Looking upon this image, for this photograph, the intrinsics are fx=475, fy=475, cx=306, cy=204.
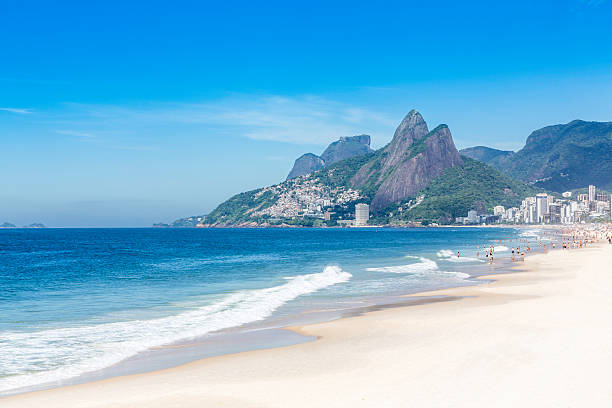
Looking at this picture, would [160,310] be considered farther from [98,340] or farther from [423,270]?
[423,270]

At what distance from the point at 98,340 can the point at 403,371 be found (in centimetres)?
962

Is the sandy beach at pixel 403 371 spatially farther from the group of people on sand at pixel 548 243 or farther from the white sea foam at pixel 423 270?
the group of people on sand at pixel 548 243

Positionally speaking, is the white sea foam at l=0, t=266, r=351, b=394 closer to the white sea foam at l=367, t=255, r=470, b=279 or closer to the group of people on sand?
the white sea foam at l=367, t=255, r=470, b=279

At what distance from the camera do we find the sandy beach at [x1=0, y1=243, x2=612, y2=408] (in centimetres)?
902

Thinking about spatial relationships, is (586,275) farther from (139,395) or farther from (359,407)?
(139,395)

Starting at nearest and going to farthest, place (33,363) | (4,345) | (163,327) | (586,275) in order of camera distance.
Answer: (33,363) < (4,345) < (163,327) < (586,275)

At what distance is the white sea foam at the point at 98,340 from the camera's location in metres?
11.6

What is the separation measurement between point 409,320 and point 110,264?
132ft

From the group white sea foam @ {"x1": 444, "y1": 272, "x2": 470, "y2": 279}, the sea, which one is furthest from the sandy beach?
white sea foam @ {"x1": 444, "y1": 272, "x2": 470, "y2": 279}

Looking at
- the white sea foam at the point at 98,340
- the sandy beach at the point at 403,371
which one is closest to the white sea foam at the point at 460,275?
the white sea foam at the point at 98,340

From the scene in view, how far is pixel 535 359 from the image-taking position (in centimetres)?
1123

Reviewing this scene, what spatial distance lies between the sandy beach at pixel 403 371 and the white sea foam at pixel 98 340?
68.0 inches

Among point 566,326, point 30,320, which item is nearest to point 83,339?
point 30,320

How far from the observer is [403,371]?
10703 millimetres
